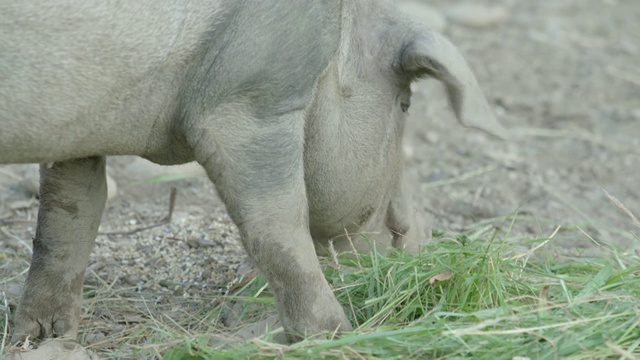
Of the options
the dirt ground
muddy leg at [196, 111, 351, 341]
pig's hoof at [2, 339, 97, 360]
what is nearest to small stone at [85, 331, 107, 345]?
the dirt ground

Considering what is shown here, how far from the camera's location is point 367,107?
364 centimetres

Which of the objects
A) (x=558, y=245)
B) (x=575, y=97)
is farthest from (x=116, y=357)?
(x=575, y=97)

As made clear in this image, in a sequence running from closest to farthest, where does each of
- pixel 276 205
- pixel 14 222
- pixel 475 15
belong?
pixel 276 205 < pixel 14 222 < pixel 475 15

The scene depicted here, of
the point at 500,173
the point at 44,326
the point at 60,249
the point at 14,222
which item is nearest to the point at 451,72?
the point at 60,249

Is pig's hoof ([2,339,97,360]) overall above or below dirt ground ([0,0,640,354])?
below

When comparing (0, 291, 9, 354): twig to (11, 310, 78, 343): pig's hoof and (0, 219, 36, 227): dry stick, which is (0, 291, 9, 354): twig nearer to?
(11, 310, 78, 343): pig's hoof

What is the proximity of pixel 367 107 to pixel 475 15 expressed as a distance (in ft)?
18.2

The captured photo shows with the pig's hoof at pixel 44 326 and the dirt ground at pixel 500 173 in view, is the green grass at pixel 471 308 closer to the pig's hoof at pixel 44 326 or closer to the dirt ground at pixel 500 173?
the dirt ground at pixel 500 173

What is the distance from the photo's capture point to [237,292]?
388 centimetres

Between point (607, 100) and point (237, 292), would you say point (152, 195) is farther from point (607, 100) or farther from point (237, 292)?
point (607, 100)

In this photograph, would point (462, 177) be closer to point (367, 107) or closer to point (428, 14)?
point (367, 107)

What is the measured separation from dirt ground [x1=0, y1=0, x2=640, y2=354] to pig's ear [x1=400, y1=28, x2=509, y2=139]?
0.64 meters

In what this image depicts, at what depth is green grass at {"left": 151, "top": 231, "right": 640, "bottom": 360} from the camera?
10.1 feet

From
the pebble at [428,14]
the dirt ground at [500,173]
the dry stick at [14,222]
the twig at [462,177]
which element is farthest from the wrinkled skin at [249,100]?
the pebble at [428,14]
